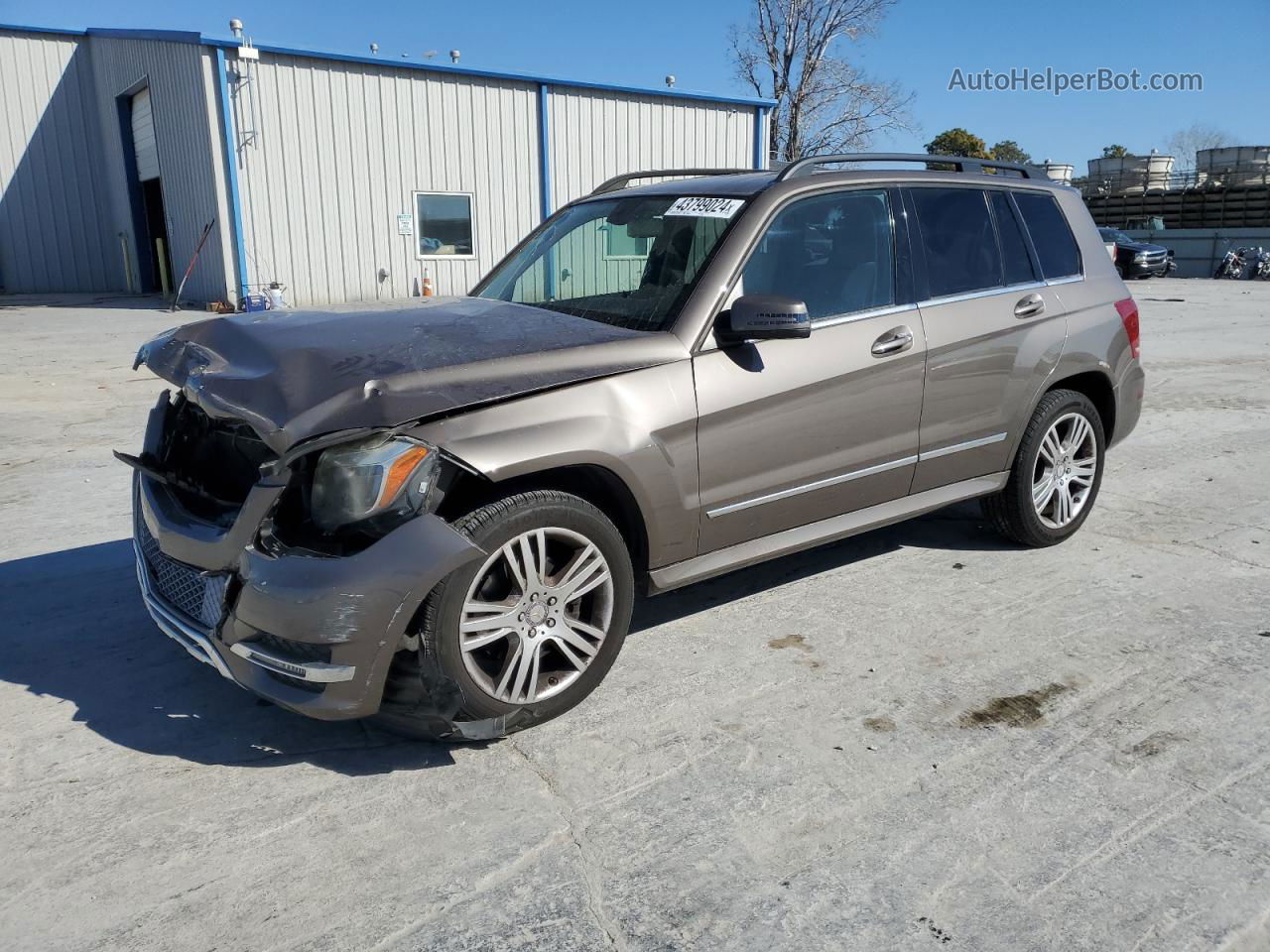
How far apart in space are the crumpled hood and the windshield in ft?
0.68

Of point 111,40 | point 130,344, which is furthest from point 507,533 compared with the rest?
point 111,40

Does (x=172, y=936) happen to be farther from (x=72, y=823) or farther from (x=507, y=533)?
(x=507, y=533)

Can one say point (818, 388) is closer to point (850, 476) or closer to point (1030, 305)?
point (850, 476)

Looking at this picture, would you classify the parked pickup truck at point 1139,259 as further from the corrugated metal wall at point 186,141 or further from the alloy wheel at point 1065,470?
the alloy wheel at point 1065,470

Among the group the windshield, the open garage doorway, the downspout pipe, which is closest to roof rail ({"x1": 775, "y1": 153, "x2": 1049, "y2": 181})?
the windshield

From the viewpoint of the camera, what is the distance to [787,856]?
8.66 ft

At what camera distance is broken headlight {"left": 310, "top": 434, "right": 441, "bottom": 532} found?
9.53 feet

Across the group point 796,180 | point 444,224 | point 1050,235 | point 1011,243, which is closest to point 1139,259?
point 444,224

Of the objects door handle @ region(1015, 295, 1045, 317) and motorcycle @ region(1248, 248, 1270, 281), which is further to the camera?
motorcycle @ region(1248, 248, 1270, 281)

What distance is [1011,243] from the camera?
4801 millimetres

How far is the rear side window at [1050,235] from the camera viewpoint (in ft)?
16.2

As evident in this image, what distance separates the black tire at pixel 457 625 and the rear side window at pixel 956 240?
208 centimetres

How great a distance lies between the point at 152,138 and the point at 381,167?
19.0 feet

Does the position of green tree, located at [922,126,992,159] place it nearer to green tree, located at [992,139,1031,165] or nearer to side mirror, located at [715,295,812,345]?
green tree, located at [992,139,1031,165]
